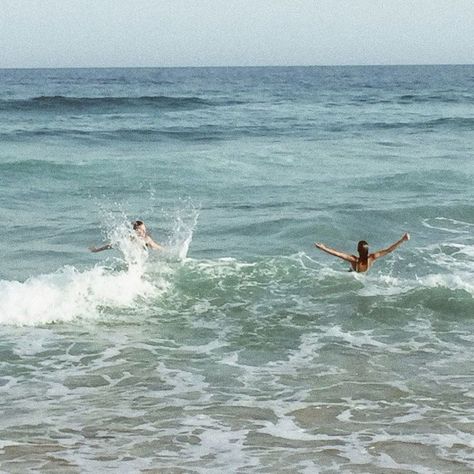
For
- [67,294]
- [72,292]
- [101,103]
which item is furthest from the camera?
[101,103]

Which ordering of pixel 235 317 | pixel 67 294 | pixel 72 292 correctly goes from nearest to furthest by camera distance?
pixel 235 317, pixel 67 294, pixel 72 292

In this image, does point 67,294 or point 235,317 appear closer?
point 235,317

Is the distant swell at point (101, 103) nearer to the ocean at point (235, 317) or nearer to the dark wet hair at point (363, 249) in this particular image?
the ocean at point (235, 317)

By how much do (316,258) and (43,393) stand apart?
7996mm

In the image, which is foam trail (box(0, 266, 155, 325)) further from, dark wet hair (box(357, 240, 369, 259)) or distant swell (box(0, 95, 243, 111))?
distant swell (box(0, 95, 243, 111))

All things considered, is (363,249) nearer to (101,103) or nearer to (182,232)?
(182,232)

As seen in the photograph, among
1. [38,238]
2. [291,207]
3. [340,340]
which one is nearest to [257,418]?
[340,340]

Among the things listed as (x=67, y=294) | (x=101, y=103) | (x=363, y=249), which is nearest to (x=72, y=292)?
(x=67, y=294)

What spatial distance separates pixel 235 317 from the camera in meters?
13.8

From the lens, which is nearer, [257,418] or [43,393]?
[257,418]

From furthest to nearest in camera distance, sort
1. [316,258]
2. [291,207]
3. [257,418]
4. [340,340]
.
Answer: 1. [291,207]
2. [316,258]
3. [340,340]
4. [257,418]

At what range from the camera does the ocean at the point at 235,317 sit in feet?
29.1

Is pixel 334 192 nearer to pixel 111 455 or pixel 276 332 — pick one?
pixel 276 332

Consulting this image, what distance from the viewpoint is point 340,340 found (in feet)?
41.1
